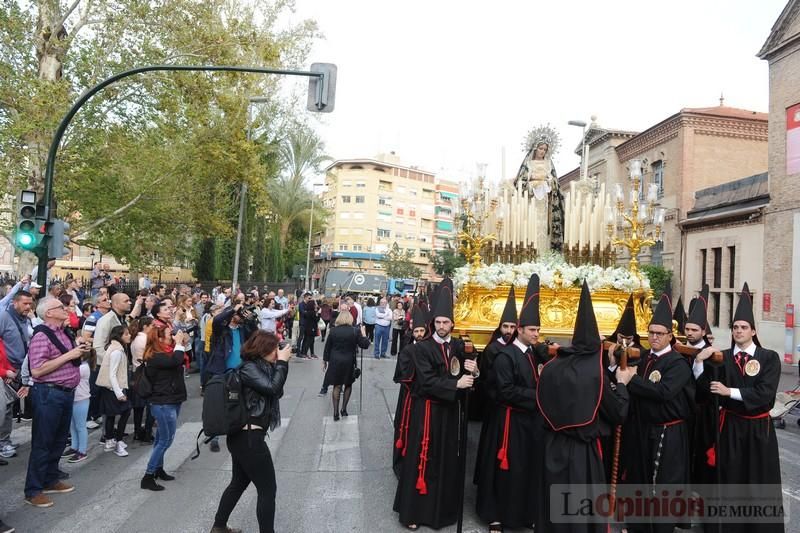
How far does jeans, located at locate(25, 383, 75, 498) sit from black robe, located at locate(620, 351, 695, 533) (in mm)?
5524

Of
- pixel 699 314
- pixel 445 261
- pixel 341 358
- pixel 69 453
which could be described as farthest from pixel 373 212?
pixel 699 314

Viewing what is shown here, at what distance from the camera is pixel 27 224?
1086 cm

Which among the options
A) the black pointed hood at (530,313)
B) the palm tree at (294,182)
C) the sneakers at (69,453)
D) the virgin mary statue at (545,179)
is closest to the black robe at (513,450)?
the black pointed hood at (530,313)

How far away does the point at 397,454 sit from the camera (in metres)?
6.93

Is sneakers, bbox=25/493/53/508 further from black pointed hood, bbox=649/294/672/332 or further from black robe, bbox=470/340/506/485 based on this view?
black pointed hood, bbox=649/294/672/332

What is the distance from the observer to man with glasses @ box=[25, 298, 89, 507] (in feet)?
19.5

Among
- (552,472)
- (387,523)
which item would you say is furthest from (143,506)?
(552,472)

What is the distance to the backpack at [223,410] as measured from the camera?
4887mm

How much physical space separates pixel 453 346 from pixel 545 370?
1262mm

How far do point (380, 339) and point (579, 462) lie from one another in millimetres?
14555

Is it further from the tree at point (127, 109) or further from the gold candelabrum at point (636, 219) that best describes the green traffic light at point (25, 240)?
the gold candelabrum at point (636, 219)

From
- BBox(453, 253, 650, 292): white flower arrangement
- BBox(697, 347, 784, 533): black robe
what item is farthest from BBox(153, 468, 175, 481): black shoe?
BBox(697, 347, 784, 533): black robe

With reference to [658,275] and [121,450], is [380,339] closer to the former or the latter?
[121,450]

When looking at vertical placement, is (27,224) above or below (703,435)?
above
